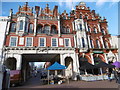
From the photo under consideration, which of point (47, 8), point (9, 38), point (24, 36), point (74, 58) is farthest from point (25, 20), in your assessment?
point (74, 58)

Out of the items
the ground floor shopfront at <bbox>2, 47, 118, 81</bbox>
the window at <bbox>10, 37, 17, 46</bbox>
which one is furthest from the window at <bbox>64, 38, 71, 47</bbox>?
the window at <bbox>10, 37, 17, 46</bbox>

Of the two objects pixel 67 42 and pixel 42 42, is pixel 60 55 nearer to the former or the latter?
pixel 67 42

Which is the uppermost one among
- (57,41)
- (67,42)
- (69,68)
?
(57,41)

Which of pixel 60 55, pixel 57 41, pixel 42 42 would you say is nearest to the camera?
pixel 60 55

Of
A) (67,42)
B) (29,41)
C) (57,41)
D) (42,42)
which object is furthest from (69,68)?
(29,41)

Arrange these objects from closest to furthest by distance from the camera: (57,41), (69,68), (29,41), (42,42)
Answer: (29,41) → (42,42) → (57,41) → (69,68)

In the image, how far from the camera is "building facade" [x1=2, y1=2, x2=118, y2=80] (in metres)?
17.4

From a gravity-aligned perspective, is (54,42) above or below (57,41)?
below

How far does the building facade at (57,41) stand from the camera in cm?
1741

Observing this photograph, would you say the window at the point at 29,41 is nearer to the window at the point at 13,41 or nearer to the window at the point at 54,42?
the window at the point at 13,41

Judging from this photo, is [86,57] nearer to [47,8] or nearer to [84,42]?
[84,42]

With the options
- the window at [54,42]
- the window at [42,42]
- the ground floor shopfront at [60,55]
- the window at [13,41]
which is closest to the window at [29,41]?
the ground floor shopfront at [60,55]

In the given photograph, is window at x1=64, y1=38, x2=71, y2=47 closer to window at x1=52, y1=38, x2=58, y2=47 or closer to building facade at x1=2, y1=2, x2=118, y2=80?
building facade at x1=2, y1=2, x2=118, y2=80

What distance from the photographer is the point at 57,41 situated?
62.2 ft
